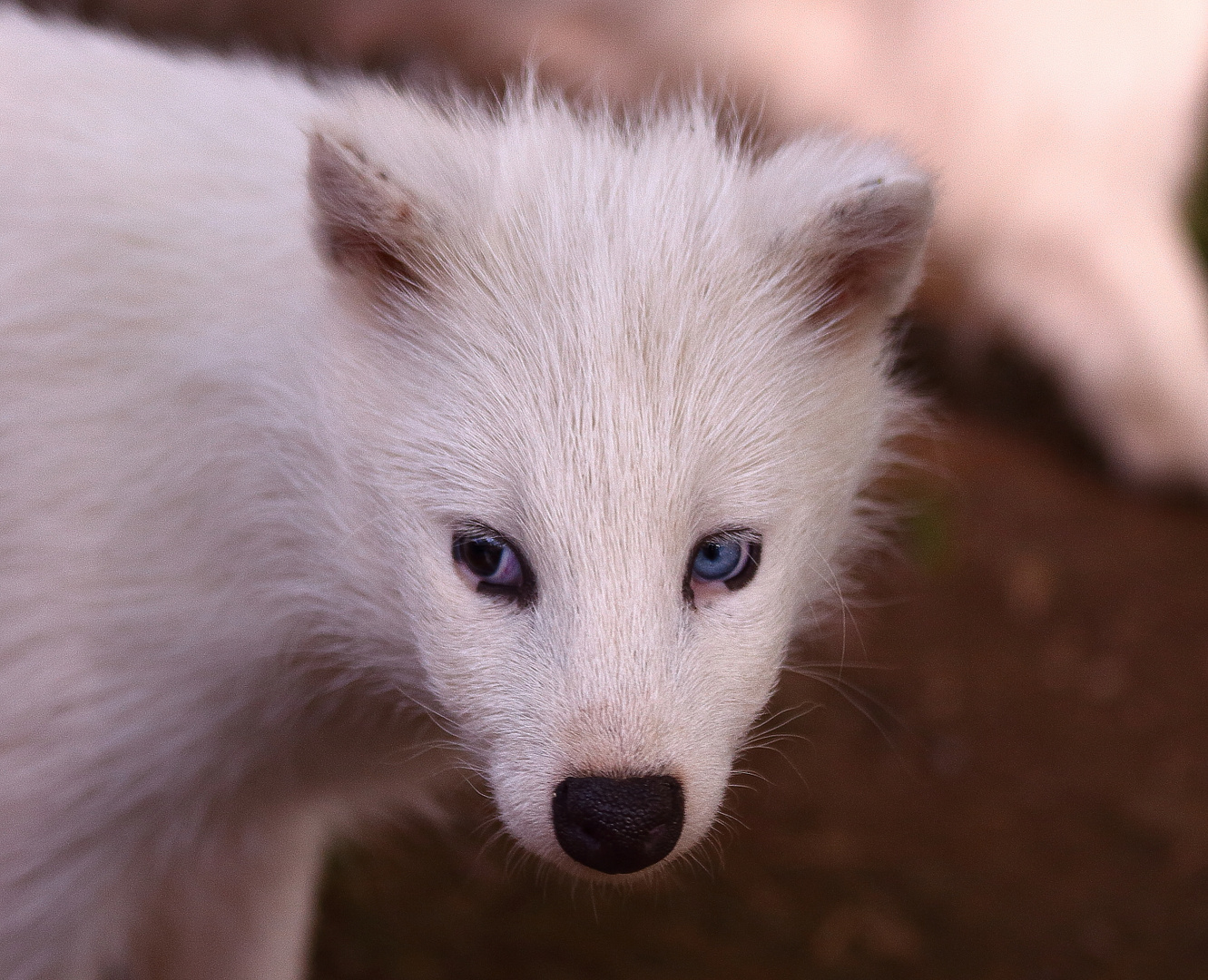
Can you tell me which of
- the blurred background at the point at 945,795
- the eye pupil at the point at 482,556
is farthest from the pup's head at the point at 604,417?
the blurred background at the point at 945,795

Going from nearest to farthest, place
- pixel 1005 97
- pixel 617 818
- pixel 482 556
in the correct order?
pixel 617 818 → pixel 482 556 → pixel 1005 97

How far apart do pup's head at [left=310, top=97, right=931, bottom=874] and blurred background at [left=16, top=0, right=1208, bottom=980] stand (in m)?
0.69

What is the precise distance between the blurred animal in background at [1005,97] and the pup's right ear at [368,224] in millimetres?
4690

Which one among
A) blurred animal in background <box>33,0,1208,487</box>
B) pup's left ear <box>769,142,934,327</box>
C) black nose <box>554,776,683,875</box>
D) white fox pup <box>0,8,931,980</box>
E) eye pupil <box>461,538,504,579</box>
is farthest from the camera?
blurred animal in background <box>33,0,1208,487</box>

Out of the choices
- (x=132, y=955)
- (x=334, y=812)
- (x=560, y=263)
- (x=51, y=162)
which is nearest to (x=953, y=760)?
(x=334, y=812)

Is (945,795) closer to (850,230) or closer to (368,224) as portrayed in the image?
(850,230)

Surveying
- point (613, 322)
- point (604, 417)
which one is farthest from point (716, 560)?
point (613, 322)

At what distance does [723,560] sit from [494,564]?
0.42 m

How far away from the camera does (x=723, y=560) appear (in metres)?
2.46

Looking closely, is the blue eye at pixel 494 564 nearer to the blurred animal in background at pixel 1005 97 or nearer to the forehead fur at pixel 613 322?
the forehead fur at pixel 613 322

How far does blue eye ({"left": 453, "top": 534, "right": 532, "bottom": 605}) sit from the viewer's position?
2.41 meters

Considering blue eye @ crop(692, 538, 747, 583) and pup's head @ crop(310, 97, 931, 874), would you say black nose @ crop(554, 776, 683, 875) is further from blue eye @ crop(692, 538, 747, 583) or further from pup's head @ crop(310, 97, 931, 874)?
blue eye @ crop(692, 538, 747, 583)

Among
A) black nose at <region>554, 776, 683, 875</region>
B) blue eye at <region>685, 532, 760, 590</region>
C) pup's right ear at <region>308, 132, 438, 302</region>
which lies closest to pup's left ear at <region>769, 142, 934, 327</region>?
blue eye at <region>685, 532, 760, 590</region>

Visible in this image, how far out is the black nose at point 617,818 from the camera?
219cm
